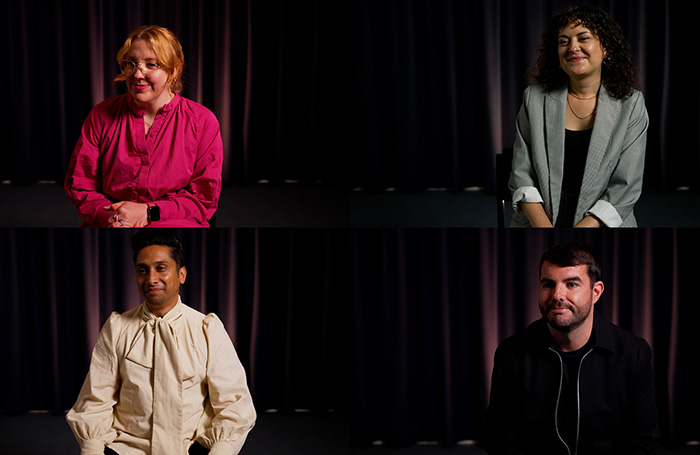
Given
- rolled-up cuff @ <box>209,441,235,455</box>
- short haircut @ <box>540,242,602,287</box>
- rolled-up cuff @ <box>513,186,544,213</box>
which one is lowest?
rolled-up cuff @ <box>209,441,235,455</box>

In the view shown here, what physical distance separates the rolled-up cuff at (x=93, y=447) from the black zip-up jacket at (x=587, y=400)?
1035mm

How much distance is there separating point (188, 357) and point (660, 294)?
1.44m

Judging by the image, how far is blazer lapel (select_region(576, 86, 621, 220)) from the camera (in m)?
1.88

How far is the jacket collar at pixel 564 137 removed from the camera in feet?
6.16

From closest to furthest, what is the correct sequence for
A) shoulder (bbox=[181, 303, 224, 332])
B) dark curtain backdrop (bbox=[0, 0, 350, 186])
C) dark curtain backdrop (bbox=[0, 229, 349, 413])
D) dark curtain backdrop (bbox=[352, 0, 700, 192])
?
shoulder (bbox=[181, 303, 224, 332]) < dark curtain backdrop (bbox=[0, 229, 349, 413]) < dark curtain backdrop (bbox=[0, 0, 350, 186]) < dark curtain backdrop (bbox=[352, 0, 700, 192])

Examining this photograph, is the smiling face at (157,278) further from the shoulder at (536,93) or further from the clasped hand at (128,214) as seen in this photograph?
the shoulder at (536,93)

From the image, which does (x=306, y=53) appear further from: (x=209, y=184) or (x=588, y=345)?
(x=588, y=345)

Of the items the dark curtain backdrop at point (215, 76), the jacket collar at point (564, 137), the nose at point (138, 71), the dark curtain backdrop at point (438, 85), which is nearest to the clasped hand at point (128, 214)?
the nose at point (138, 71)

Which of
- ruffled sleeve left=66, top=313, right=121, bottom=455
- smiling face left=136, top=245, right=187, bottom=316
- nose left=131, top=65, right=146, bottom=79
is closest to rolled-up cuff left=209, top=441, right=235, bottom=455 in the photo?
ruffled sleeve left=66, top=313, right=121, bottom=455

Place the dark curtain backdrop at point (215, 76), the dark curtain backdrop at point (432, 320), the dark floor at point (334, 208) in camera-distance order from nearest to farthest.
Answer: the dark curtain backdrop at point (432, 320) < the dark floor at point (334, 208) < the dark curtain backdrop at point (215, 76)

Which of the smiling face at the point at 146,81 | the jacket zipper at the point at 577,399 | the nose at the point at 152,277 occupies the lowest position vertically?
the jacket zipper at the point at 577,399

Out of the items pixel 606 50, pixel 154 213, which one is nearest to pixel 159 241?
pixel 154 213

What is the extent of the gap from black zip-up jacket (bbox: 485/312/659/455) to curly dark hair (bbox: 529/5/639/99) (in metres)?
0.68

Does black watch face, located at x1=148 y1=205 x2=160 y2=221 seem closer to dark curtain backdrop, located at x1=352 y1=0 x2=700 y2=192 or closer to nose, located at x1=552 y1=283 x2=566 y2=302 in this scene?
nose, located at x1=552 y1=283 x2=566 y2=302
